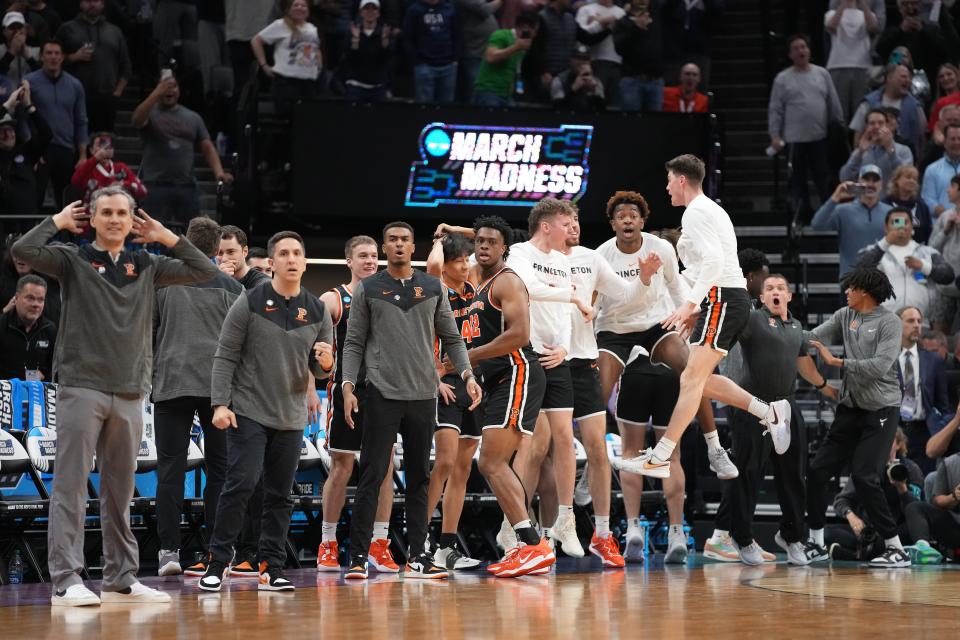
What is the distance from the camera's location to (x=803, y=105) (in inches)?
664

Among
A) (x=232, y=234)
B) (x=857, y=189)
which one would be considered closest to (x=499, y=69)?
(x=857, y=189)

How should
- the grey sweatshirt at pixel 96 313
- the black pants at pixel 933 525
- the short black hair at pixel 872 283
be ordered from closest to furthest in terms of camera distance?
the grey sweatshirt at pixel 96 313
the short black hair at pixel 872 283
the black pants at pixel 933 525

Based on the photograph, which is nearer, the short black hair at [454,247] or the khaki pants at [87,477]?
the khaki pants at [87,477]

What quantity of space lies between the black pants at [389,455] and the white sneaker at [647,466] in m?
1.54

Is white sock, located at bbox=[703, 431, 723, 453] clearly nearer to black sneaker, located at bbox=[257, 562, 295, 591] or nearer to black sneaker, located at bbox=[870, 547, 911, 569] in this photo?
black sneaker, located at bbox=[870, 547, 911, 569]

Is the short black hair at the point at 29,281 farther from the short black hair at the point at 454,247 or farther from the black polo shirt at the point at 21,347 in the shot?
the short black hair at the point at 454,247

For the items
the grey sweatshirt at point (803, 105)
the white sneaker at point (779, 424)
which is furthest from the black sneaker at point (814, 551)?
the grey sweatshirt at point (803, 105)

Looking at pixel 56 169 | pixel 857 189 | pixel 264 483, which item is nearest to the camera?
pixel 264 483

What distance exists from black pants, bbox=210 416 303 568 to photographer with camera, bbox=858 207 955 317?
7.95 m

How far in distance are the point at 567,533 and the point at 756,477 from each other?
1.51 m

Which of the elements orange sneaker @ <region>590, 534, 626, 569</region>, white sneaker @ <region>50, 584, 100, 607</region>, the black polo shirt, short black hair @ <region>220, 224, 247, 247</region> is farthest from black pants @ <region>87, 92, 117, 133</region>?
white sneaker @ <region>50, 584, 100, 607</region>

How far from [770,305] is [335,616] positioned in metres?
4.87

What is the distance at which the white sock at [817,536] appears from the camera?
11.0 meters

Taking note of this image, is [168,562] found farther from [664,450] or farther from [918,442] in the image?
[918,442]
